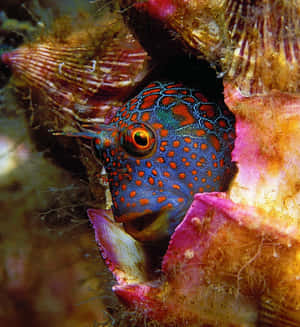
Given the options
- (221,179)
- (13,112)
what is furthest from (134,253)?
(13,112)

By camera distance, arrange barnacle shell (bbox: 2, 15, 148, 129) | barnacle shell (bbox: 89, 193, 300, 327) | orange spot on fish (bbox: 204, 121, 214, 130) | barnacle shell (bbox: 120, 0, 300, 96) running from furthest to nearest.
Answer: orange spot on fish (bbox: 204, 121, 214, 130), barnacle shell (bbox: 2, 15, 148, 129), barnacle shell (bbox: 120, 0, 300, 96), barnacle shell (bbox: 89, 193, 300, 327)

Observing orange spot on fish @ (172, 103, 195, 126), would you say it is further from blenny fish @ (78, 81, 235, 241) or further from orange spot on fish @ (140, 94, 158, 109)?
orange spot on fish @ (140, 94, 158, 109)

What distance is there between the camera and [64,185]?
10.6 ft

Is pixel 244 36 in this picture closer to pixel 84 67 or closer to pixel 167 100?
pixel 167 100

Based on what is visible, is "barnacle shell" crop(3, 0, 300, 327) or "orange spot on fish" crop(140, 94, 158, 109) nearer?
"barnacle shell" crop(3, 0, 300, 327)

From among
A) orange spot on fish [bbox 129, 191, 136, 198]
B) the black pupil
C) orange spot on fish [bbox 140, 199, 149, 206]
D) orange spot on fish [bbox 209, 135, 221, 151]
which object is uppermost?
the black pupil

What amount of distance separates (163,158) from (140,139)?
254 millimetres

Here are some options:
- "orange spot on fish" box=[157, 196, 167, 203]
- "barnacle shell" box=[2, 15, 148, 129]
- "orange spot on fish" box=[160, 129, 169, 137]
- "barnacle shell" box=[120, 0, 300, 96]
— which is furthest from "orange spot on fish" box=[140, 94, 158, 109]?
"orange spot on fish" box=[157, 196, 167, 203]

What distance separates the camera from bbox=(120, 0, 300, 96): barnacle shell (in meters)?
1.75

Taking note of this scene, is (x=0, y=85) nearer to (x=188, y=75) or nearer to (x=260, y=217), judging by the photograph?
(x=188, y=75)

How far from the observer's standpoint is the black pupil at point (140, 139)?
210 cm

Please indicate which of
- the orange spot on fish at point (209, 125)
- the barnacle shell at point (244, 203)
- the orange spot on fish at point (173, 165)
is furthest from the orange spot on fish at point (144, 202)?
the orange spot on fish at point (209, 125)

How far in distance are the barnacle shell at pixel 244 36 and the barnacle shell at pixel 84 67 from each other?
44 cm

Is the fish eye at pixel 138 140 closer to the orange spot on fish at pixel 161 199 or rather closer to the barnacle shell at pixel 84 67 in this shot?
the orange spot on fish at pixel 161 199
